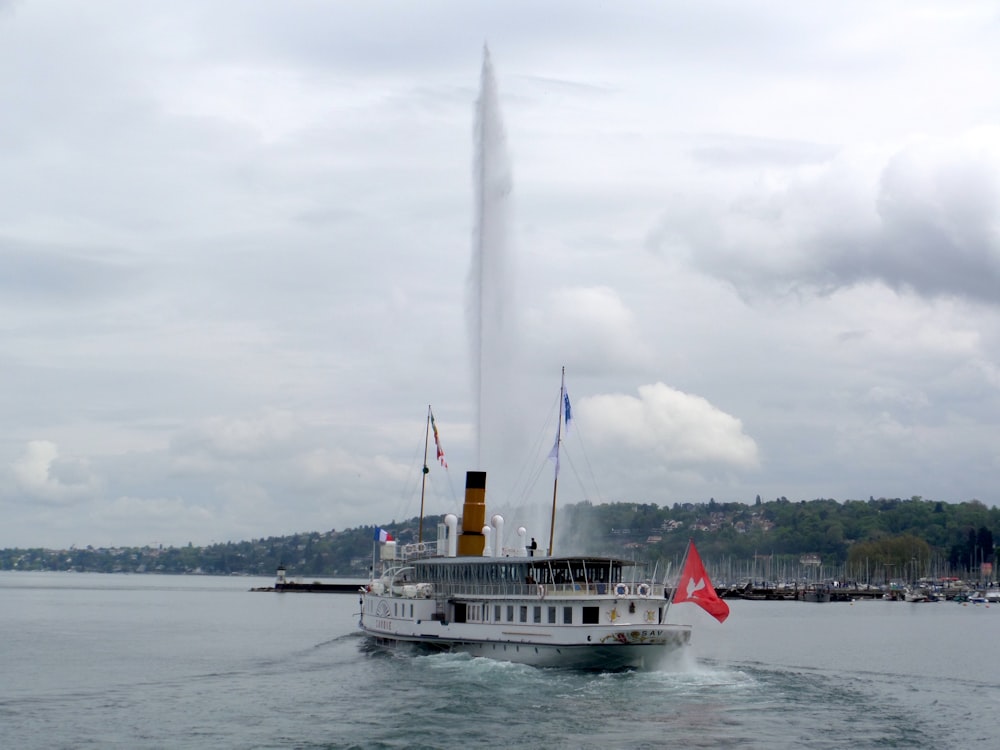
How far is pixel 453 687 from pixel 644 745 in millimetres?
13550

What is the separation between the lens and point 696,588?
52.8m

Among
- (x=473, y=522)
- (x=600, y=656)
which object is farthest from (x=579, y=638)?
(x=473, y=522)

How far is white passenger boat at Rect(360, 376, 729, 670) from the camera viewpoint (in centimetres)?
5319

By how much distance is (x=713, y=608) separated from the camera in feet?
171

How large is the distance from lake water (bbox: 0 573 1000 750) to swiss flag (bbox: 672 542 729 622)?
3.44m

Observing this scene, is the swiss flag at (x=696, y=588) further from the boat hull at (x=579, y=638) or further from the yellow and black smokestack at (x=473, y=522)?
the yellow and black smokestack at (x=473, y=522)

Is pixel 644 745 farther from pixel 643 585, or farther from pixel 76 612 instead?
pixel 76 612

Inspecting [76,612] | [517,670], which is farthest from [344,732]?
[76,612]

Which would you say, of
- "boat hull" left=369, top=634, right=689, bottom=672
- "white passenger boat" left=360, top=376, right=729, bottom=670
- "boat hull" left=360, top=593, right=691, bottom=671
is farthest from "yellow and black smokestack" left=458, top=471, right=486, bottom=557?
"boat hull" left=369, top=634, right=689, bottom=672

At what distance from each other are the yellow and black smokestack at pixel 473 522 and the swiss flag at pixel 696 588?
17.6 metres

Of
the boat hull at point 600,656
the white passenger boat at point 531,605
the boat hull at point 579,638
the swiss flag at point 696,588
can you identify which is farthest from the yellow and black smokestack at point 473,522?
the swiss flag at point 696,588

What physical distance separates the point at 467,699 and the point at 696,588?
40.7 feet

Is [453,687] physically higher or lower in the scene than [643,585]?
lower

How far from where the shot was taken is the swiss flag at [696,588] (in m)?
52.1
